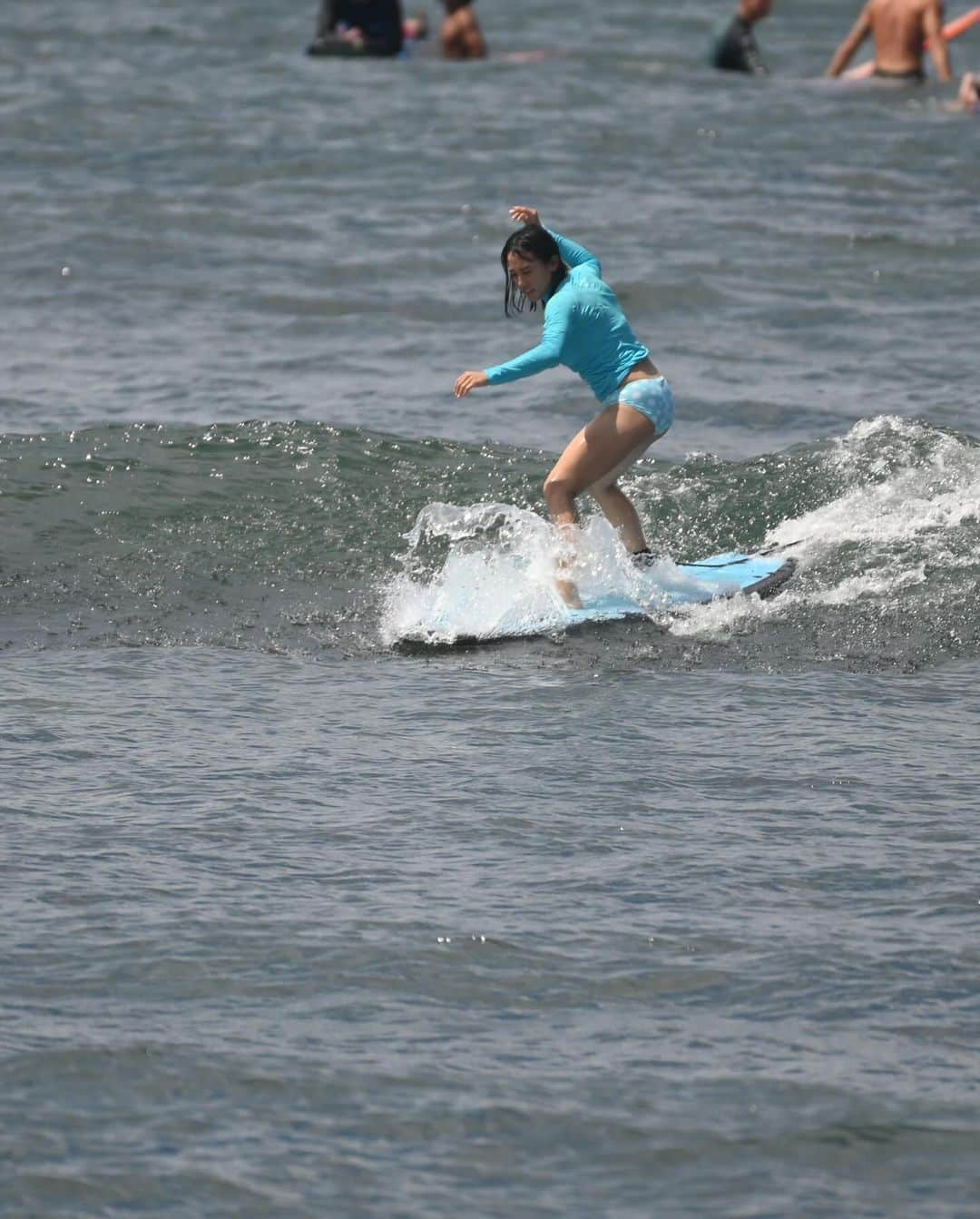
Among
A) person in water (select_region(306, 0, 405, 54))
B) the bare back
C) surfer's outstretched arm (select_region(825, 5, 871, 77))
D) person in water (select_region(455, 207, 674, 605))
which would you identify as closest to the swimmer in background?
the bare back

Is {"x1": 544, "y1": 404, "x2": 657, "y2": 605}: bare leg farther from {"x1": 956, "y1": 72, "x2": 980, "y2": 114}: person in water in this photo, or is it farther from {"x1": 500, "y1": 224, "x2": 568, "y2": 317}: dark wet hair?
{"x1": 956, "y1": 72, "x2": 980, "y2": 114}: person in water

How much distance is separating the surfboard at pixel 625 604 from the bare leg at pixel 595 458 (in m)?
0.13

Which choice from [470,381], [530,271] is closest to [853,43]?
[530,271]

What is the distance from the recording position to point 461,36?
26.5m

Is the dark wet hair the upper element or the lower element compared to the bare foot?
upper

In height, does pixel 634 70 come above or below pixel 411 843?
above

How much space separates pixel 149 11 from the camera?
104ft

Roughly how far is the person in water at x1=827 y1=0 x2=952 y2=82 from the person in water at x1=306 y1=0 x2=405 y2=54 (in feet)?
19.2

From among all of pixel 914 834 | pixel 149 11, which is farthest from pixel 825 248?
pixel 149 11

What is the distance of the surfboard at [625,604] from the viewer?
9.70 meters

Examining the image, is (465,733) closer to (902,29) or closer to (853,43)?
(853,43)

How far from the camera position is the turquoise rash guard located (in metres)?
9.28

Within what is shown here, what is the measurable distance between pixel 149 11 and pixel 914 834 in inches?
1072

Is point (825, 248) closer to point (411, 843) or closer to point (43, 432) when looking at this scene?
point (43, 432)
